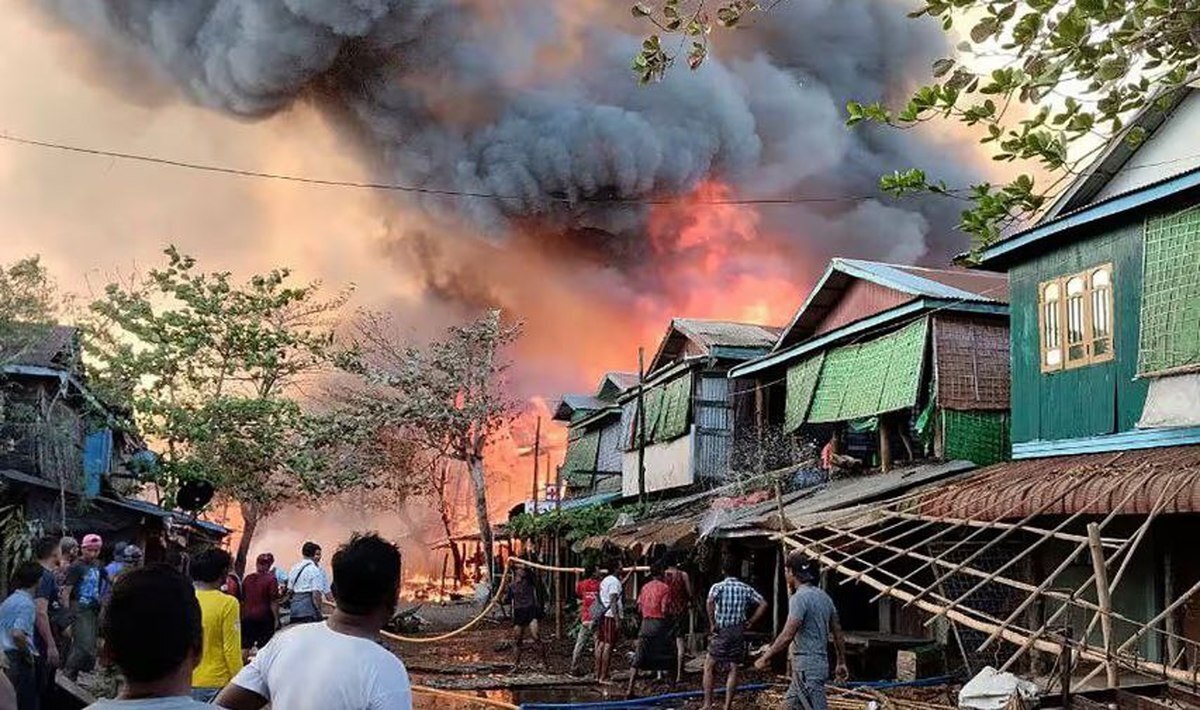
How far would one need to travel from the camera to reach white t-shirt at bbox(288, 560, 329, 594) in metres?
11.7

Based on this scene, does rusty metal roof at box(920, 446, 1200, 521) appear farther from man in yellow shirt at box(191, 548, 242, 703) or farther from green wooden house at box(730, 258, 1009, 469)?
man in yellow shirt at box(191, 548, 242, 703)

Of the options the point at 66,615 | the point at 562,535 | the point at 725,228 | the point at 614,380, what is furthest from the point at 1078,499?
the point at 725,228

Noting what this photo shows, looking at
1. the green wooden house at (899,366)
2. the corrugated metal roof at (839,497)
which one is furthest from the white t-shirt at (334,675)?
the green wooden house at (899,366)

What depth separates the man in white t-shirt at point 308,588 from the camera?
11648 mm

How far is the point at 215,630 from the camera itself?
639cm

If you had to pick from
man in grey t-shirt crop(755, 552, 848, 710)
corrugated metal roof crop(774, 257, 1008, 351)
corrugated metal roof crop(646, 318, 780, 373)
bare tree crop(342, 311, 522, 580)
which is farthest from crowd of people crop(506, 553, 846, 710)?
bare tree crop(342, 311, 522, 580)

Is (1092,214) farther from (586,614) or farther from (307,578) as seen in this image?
(307,578)

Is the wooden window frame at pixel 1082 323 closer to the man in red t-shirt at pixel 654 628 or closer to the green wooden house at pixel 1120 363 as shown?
the green wooden house at pixel 1120 363

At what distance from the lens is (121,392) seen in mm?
21359

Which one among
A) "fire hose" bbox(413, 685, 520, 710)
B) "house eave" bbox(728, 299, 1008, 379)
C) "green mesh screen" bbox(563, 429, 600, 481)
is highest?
"house eave" bbox(728, 299, 1008, 379)

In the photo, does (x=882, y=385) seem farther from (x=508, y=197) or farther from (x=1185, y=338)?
(x=508, y=197)

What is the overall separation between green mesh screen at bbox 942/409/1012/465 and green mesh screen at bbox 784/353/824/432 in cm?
343

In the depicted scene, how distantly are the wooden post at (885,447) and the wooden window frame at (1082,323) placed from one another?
3.31 m

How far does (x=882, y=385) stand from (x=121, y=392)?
14572mm
